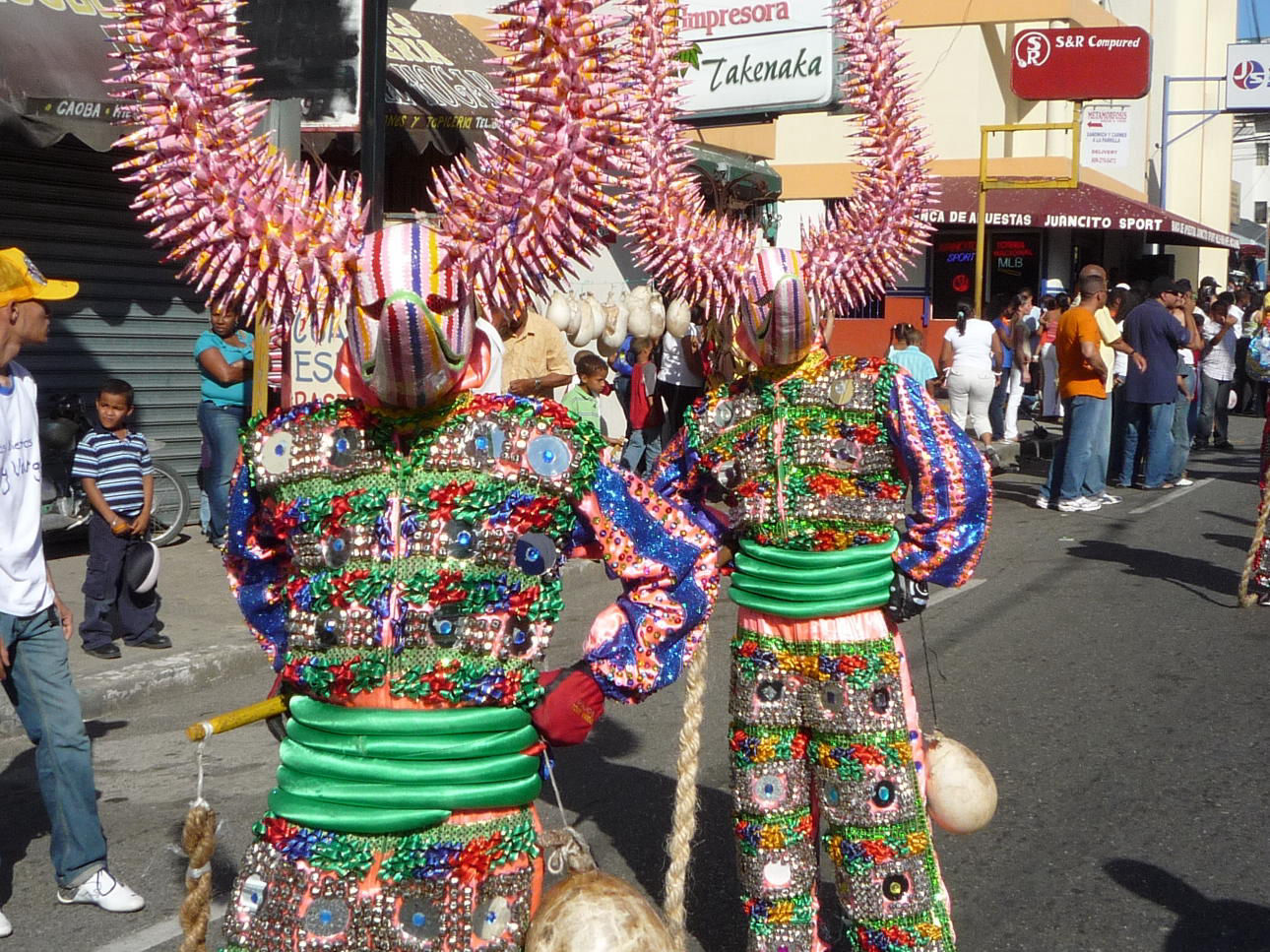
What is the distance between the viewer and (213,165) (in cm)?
256

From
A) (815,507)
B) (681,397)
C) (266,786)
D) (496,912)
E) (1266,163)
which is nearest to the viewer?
(496,912)

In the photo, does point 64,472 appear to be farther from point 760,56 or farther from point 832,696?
point 832,696

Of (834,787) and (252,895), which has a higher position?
(252,895)

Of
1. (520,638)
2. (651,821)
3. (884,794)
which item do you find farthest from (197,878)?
(651,821)

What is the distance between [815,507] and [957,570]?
0.41 metres

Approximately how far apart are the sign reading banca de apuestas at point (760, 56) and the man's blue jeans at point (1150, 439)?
4.29 meters

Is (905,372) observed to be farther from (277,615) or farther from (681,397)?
(681,397)

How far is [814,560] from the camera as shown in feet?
12.5

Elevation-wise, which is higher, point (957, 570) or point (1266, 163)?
point (1266, 163)

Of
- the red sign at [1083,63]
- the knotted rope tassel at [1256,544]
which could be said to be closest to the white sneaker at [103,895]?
the knotted rope tassel at [1256,544]

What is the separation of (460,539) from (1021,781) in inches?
157

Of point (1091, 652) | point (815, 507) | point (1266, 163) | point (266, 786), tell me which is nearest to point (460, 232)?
point (815, 507)

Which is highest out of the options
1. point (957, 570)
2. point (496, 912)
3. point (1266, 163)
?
point (1266, 163)

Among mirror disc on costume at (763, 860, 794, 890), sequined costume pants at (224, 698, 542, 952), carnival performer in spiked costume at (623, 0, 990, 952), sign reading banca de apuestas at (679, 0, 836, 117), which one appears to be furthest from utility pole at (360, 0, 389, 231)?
sign reading banca de apuestas at (679, 0, 836, 117)
